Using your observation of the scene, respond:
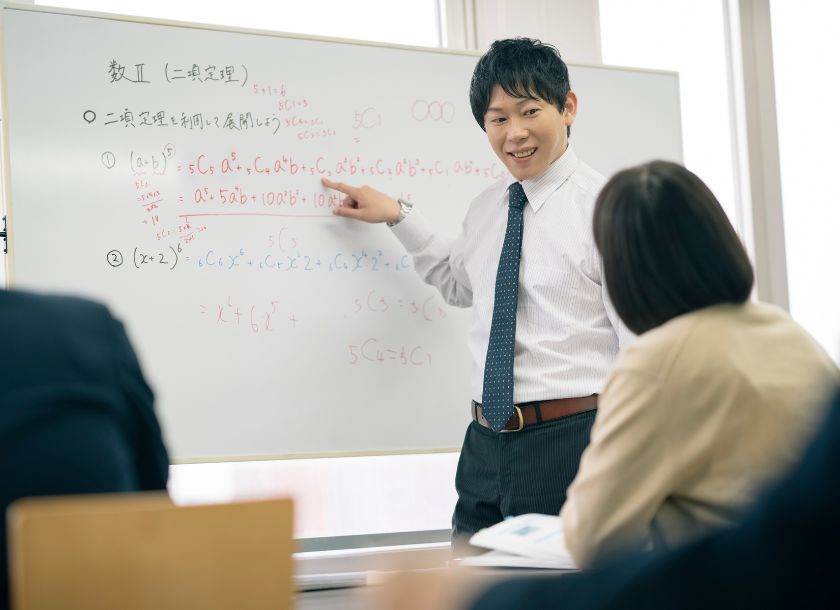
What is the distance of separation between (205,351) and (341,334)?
40 centimetres

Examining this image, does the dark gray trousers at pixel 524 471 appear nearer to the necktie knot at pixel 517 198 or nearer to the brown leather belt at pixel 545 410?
the brown leather belt at pixel 545 410

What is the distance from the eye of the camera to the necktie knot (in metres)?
2.42

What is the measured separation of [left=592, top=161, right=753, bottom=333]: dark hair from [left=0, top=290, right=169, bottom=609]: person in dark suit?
0.71 m

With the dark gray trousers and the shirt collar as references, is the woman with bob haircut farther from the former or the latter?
the shirt collar

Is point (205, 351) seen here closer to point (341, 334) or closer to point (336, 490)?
point (341, 334)

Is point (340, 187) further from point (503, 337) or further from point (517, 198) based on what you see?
point (503, 337)

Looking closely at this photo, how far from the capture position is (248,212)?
2574 millimetres

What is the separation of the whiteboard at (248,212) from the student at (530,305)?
0.34 m

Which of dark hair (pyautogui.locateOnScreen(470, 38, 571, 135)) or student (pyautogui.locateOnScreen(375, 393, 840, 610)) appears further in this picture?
dark hair (pyautogui.locateOnScreen(470, 38, 571, 135))

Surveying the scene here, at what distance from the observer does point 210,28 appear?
2.57m

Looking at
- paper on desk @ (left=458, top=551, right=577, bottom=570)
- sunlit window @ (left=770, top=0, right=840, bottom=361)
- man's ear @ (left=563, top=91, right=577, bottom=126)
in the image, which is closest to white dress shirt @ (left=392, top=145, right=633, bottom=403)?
man's ear @ (left=563, top=91, right=577, bottom=126)

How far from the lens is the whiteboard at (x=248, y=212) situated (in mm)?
2398

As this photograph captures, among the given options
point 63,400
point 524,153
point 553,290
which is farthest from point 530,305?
point 63,400

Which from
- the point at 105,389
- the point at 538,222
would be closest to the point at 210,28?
the point at 538,222
